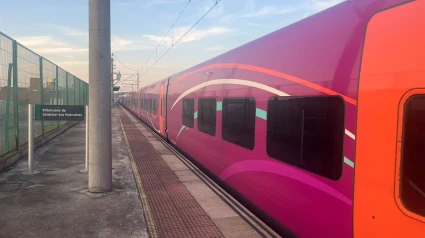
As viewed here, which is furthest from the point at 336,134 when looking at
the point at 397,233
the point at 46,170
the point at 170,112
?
the point at 170,112

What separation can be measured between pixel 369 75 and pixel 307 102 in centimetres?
91

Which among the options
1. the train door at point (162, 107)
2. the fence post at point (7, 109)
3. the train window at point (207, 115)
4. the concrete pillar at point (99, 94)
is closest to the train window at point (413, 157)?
the train window at point (207, 115)

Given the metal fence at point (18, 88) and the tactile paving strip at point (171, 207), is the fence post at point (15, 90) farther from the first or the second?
the tactile paving strip at point (171, 207)

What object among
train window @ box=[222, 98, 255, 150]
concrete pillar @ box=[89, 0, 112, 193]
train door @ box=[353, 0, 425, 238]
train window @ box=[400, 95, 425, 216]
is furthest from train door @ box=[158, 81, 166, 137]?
train window @ box=[400, 95, 425, 216]

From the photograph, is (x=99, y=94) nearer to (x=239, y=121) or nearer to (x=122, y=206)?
(x=122, y=206)

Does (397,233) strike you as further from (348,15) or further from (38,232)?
(38,232)

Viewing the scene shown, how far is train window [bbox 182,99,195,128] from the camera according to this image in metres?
8.97

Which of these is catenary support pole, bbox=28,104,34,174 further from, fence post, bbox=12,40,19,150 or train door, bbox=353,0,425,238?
train door, bbox=353,0,425,238

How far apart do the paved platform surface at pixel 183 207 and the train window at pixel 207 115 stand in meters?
1.11

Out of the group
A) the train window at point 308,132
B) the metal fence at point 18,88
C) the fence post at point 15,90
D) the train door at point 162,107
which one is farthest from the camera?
the train door at point 162,107

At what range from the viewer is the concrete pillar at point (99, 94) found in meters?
5.90

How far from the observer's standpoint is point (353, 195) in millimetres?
2908

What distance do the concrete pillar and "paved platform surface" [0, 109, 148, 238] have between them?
15.2 inches

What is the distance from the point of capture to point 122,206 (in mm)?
5305
